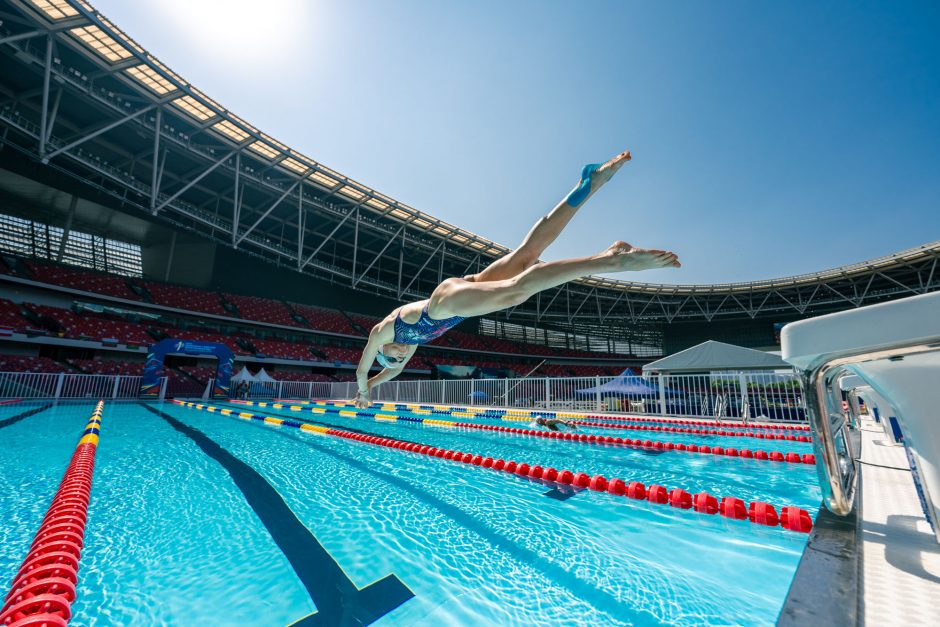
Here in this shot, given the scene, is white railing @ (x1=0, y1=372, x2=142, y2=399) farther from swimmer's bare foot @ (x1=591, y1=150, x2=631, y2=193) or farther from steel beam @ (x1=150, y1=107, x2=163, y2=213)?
swimmer's bare foot @ (x1=591, y1=150, x2=631, y2=193)

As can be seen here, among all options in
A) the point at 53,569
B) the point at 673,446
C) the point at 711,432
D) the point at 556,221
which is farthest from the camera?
the point at 711,432

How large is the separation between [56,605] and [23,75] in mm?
20924

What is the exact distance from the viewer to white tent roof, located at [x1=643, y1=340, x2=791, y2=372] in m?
9.72

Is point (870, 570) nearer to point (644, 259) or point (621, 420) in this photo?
point (644, 259)

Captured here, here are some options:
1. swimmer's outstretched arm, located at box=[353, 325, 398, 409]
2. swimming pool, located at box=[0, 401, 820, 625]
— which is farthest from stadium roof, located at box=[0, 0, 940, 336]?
swimmer's outstretched arm, located at box=[353, 325, 398, 409]

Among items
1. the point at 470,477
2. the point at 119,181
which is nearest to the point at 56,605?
the point at 470,477

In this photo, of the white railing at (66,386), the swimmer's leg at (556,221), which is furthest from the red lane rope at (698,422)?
the white railing at (66,386)

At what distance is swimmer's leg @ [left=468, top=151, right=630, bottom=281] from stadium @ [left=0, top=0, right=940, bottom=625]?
2.14 m

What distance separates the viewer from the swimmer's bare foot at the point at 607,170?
10.8ft

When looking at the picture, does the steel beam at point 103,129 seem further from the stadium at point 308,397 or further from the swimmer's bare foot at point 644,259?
the swimmer's bare foot at point 644,259

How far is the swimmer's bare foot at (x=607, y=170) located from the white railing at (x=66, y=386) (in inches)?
727

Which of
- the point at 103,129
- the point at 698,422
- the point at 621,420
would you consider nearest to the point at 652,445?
the point at 621,420

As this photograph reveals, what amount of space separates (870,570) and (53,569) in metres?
3.46

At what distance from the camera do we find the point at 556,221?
142 inches
